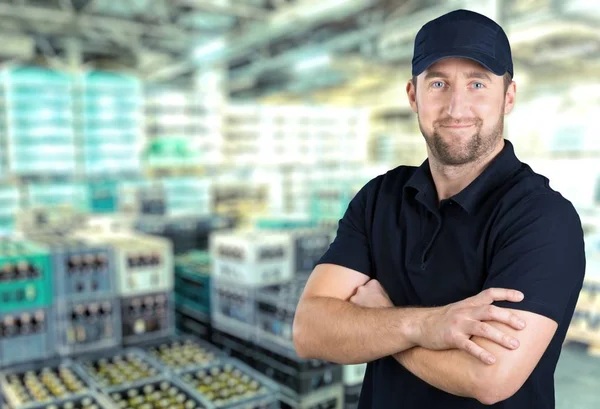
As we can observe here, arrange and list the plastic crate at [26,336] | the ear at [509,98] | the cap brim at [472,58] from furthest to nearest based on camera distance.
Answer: the plastic crate at [26,336], the ear at [509,98], the cap brim at [472,58]

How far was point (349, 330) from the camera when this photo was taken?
5.21ft

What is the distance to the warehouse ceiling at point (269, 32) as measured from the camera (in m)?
9.26

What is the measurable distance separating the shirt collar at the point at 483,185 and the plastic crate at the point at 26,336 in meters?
4.17

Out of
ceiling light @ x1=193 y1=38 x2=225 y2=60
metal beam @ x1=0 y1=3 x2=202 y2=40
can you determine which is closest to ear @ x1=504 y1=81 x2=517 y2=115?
metal beam @ x1=0 y1=3 x2=202 y2=40

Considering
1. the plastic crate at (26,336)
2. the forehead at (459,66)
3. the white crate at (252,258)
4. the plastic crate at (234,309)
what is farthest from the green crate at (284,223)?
the forehead at (459,66)

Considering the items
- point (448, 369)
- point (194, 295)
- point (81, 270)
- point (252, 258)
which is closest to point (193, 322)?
point (194, 295)

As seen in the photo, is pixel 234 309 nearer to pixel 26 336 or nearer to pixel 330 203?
pixel 26 336

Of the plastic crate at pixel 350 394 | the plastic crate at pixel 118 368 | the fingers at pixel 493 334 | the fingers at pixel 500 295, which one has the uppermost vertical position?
the fingers at pixel 500 295

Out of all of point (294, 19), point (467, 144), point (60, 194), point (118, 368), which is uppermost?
point (294, 19)

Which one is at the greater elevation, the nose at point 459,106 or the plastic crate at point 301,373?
the nose at point 459,106

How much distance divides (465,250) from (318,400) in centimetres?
337

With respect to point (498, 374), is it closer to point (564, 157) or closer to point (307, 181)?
point (564, 157)

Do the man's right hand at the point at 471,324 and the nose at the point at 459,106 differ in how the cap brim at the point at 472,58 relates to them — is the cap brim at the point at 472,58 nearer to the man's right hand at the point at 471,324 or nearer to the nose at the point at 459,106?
the nose at the point at 459,106

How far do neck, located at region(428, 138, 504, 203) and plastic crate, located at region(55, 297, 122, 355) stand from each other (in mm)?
4192
